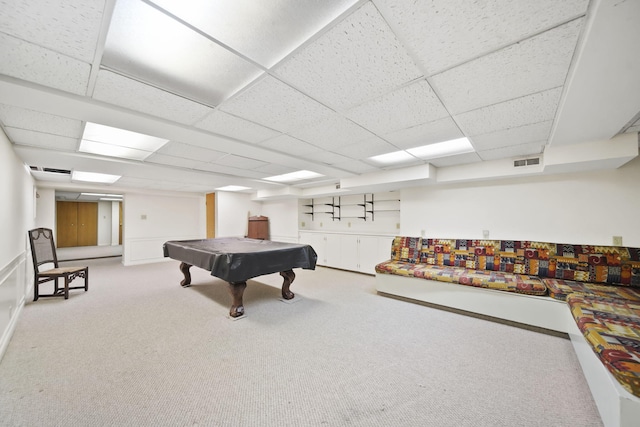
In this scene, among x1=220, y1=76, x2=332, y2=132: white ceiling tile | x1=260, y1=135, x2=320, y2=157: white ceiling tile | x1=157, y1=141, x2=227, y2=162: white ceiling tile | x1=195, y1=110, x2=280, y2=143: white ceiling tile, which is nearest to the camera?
x1=220, y1=76, x2=332, y2=132: white ceiling tile

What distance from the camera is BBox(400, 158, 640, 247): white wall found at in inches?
111

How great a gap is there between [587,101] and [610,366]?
172 cm

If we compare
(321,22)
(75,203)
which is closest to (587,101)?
(321,22)

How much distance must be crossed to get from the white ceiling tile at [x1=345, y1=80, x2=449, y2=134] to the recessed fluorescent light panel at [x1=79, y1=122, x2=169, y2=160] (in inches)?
87.7

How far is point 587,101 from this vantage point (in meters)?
1.66

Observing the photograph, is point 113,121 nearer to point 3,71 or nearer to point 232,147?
point 3,71

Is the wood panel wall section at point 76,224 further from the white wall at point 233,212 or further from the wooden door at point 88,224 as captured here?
the white wall at point 233,212

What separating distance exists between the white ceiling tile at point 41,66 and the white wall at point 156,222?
607cm

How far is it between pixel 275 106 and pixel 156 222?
6849mm

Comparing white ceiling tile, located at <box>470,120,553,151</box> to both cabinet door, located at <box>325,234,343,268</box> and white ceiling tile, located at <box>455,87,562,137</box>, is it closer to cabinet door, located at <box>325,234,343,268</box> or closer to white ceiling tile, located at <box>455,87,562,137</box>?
white ceiling tile, located at <box>455,87,562,137</box>

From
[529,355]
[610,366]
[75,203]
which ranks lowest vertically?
[529,355]

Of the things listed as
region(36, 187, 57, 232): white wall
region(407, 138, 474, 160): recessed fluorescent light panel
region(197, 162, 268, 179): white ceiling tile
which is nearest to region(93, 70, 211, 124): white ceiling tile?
region(197, 162, 268, 179): white ceiling tile

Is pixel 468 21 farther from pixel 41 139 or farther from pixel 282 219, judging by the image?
pixel 282 219

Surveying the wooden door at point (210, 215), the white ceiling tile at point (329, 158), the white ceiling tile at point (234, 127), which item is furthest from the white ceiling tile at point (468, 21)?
the wooden door at point (210, 215)
